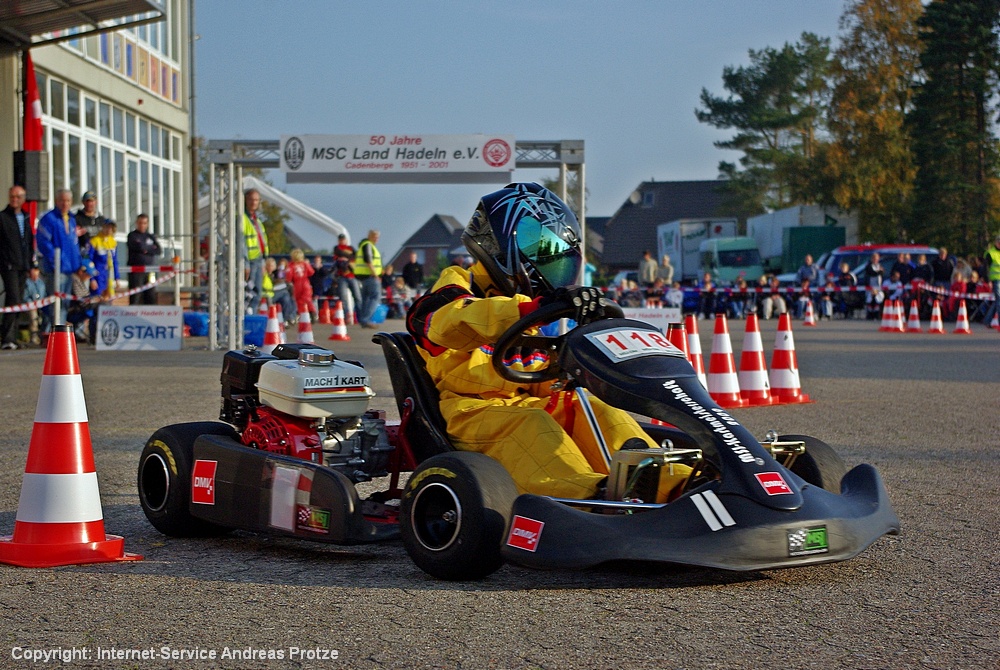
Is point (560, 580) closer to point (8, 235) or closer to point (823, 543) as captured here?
point (823, 543)

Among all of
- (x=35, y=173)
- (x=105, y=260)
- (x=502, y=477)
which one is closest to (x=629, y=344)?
(x=502, y=477)

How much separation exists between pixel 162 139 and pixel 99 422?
21.0 m

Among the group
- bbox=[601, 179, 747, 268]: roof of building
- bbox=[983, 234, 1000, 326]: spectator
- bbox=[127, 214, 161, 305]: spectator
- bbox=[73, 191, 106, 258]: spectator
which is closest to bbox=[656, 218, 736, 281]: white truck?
bbox=[983, 234, 1000, 326]: spectator

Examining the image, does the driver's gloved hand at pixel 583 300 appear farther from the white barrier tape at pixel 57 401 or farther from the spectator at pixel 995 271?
the spectator at pixel 995 271

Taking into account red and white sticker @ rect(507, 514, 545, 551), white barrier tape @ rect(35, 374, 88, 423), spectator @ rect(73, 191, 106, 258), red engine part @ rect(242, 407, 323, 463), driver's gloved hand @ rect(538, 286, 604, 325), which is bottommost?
red and white sticker @ rect(507, 514, 545, 551)

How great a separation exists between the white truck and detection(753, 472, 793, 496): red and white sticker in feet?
147

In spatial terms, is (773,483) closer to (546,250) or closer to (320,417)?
(546,250)

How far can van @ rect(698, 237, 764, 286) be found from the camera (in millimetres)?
44125

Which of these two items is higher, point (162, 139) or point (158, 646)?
A: point (162, 139)

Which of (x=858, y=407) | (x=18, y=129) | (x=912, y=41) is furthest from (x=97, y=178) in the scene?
(x=912, y=41)

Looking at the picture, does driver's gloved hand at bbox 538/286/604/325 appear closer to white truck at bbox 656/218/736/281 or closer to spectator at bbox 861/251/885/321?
spectator at bbox 861/251/885/321

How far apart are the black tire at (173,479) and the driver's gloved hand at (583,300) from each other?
62.1 inches

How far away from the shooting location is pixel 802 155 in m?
61.8

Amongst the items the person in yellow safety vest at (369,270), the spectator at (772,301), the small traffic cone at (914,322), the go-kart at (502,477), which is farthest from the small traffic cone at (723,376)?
the spectator at (772,301)
